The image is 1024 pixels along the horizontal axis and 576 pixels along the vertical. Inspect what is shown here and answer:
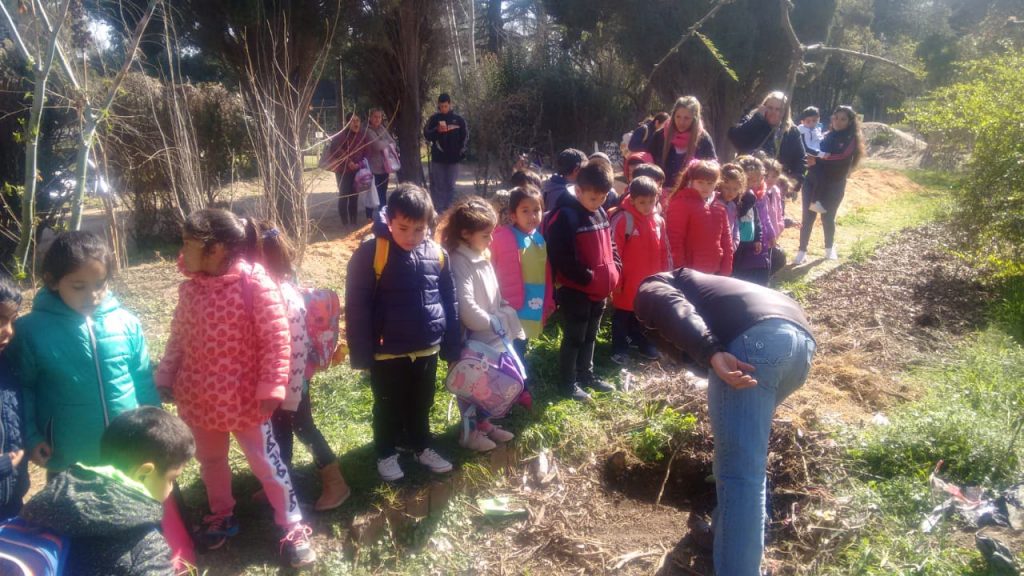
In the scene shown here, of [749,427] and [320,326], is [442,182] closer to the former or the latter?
[320,326]

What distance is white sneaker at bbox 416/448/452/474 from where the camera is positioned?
3562mm

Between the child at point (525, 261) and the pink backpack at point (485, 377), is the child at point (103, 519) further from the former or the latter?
the child at point (525, 261)

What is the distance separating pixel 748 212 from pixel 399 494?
3.72m

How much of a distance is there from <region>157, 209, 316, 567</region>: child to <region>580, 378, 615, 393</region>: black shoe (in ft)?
7.46

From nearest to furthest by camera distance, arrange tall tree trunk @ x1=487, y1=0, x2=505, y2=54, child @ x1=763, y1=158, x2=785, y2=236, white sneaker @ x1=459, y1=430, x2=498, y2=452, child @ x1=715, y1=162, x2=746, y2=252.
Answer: white sneaker @ x1=459, y1=430, x2=498, y2=452 < child @ x1=715, y1=162, x2=746, y2=252 < child @ x1=763, y1=158, x2=785, y2=236 < tall tree trunk @ x1=487, y1=0, x2=505, y2=54

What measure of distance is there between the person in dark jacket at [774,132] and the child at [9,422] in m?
6.79

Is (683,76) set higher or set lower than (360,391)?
higher

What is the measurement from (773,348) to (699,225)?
246cm

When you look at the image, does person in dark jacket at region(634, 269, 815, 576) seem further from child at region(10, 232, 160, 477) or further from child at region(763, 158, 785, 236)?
child at region(763, 158, 785, 236)

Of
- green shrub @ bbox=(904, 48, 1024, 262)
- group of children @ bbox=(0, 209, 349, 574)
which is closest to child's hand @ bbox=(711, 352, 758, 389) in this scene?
group of children @ bbox=(0, 209, 349, 574)

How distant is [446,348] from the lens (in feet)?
11.5

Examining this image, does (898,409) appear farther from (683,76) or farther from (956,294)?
(683,76)

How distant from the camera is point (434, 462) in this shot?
358cm

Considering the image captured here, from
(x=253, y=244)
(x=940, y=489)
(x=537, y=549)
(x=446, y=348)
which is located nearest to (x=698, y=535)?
(x=537, y=549)
